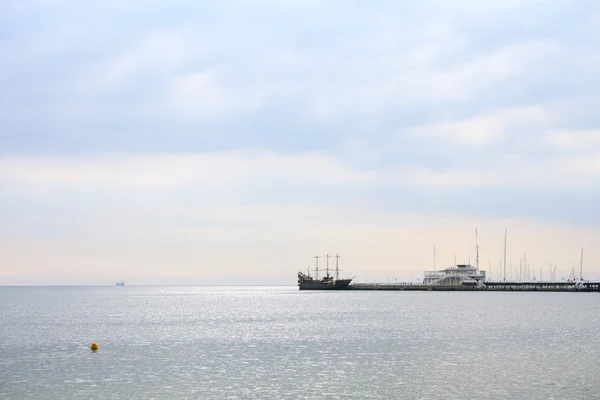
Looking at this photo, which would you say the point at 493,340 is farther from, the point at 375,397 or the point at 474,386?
the point at 375,397

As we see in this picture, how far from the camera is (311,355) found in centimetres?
6425

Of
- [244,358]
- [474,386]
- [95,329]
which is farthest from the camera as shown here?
[95,329]

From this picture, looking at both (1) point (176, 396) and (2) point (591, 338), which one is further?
(2) point (591, 338)

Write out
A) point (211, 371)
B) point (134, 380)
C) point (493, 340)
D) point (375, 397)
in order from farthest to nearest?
point (493, 340), point (211, 371), point (134, 380), point (375, 397)

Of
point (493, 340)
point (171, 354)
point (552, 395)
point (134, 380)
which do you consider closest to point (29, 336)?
point (171, 354)

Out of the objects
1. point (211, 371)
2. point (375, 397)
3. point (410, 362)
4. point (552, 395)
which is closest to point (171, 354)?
point (211, 371)

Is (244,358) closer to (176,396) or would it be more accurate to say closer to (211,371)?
(211,371)

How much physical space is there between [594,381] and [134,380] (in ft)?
106

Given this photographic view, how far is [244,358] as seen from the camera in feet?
205

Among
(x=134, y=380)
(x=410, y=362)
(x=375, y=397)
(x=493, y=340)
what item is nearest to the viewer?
(x=375, y=397)

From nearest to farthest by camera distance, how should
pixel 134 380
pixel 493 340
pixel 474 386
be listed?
pixel 474 386 → pixel 134 380 → pixel 493 340

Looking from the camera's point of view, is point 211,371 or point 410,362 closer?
point 211,371

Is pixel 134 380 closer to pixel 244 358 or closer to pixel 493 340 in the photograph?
pixel 244 358

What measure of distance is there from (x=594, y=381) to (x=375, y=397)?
16.4 meters
